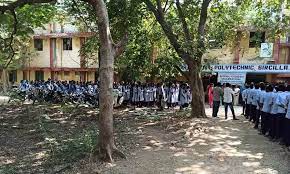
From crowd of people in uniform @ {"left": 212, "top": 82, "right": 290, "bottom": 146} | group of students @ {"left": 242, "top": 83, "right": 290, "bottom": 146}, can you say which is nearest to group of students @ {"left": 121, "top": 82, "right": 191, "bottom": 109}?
crowd of people in uniform @ {"left": 212, "top": 82, "right": 290, "bottom": 146}

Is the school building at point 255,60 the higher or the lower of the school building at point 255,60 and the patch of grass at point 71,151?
the higher

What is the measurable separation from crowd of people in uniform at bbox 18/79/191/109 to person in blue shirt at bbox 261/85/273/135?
8.76 metres

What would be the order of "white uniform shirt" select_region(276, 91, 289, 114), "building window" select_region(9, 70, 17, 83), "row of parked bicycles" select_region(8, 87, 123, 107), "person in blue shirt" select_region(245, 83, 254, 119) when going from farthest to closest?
"building window" select_region(9, 70, 17, 83) < "row of parked bicycles" select_region(8, 87, 123, 107) < "person in blue shirt" select_region(245, 83, 254, 119) < "white uniform shirt" select_region(276, 91, 289, 114)

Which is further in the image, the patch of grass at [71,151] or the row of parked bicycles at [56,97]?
the row of parked bicycles at [56,97]

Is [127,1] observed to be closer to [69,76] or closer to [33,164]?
[33,164]

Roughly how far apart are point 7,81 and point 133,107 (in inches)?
778

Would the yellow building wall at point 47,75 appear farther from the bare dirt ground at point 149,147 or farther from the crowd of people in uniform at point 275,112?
the crowd of people in uniform at point 275,112

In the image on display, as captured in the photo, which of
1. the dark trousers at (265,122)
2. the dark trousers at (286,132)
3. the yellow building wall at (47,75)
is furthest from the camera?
the yellow building wall at (47,75)

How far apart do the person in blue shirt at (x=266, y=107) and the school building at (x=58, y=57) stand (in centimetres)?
2316

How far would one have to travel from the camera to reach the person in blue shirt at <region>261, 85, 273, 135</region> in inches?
479

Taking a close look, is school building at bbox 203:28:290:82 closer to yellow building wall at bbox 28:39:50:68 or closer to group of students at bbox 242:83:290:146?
group of students at bbox 242:83:290:146

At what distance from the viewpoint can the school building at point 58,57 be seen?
118 ft

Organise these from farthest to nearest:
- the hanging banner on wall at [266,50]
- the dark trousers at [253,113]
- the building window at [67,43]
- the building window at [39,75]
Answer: the building window at [39,75]
the building window at [67,43]
the hanging banner on wall at [266,50]
the dark trousers at [253,113]

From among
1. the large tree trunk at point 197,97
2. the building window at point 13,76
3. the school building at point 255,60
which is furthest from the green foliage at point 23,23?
the building window at point 13,76
